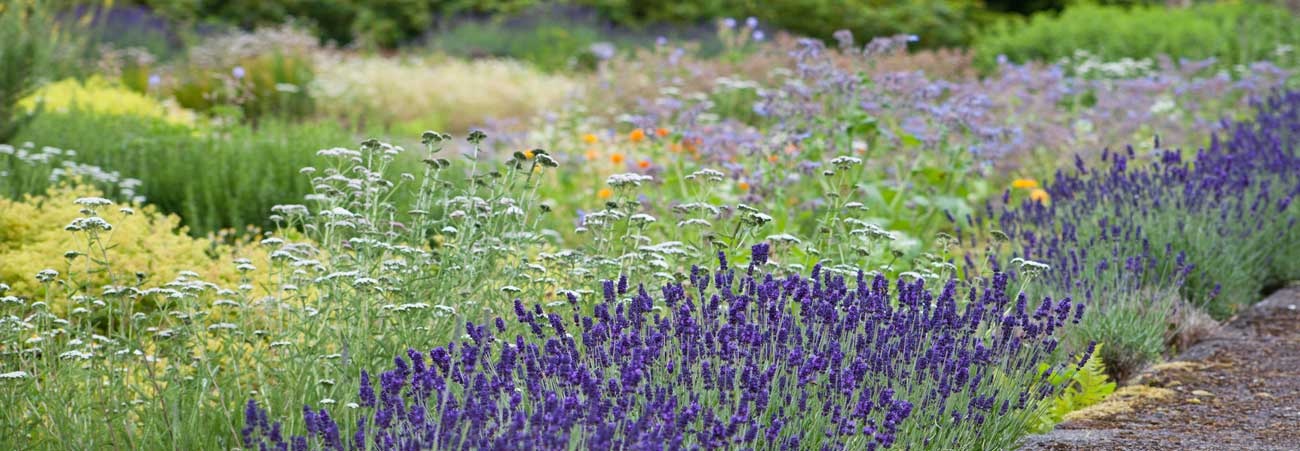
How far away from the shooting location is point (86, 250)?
4.99 m

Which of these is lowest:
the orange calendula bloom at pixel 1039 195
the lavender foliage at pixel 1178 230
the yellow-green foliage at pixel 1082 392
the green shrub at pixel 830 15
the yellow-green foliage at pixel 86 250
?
the green shrub at pixel 830 15

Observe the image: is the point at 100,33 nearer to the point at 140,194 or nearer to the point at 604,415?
the point at 140,194

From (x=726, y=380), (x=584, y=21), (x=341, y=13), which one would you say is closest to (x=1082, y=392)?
(x=726, y=380)

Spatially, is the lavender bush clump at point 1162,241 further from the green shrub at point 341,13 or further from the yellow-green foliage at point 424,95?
the green shrub at point 341,13

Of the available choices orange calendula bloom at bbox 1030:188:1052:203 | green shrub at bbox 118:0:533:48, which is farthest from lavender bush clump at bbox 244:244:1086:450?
Result: green shrub at bbox 118:0:533:48

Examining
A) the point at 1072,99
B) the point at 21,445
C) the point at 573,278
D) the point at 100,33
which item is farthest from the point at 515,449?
the point at 100,33

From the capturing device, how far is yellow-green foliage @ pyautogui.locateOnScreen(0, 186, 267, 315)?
4918 millimetres

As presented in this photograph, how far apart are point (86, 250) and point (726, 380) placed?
2.89m

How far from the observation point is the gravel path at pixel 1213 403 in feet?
12.9

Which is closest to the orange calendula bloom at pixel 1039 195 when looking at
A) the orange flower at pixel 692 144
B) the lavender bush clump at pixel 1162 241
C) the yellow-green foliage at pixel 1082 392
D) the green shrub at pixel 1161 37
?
the lavender bush clump at pixel 1162 241

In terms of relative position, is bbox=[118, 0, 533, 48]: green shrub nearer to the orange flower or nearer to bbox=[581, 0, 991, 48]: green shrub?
bbox=[581, 0, 991, 48]: green shrub

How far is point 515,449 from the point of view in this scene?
8.78 feet

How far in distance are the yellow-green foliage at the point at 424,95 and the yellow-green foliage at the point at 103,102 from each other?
1415 mm

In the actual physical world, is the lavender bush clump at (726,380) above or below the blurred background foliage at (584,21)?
above
